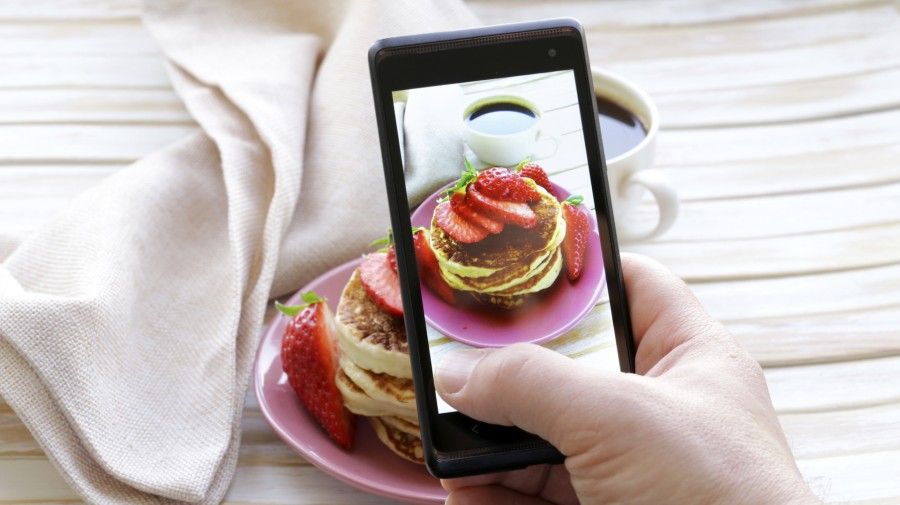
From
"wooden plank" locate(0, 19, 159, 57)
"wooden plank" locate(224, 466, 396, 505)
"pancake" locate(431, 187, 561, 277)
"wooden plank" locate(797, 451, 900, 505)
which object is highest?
"pancake" locate(431, 187, 561, 277)

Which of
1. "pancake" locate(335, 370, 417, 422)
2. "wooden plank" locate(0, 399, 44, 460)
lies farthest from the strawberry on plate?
"wooden plank" locate(0, 399, 44, 460)

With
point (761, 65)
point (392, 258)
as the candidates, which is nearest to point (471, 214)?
point (392, 258)

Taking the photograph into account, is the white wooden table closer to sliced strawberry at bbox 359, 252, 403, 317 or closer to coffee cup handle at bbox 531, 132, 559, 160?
sliced strawberry at bbox 359, 252, 403, 317

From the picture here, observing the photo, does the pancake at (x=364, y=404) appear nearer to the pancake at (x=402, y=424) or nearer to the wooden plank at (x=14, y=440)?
the pancake at (x=402, y=424)

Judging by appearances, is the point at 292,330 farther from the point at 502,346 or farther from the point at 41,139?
the point at 41,139

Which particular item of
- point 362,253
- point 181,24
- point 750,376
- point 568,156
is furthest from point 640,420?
point 181,24

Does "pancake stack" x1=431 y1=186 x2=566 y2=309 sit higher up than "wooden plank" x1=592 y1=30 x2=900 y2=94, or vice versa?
"pancake stack" x1=431 y1=186 x2=566 y2=309

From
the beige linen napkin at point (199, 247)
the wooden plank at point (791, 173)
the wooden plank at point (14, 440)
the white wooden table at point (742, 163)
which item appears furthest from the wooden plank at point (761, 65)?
the wooden plank at point (14, 440)

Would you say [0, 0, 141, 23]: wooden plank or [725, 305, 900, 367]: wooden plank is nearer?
[725, 305, 900, 367]: wooden plank

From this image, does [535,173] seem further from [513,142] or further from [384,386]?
[384,386]
